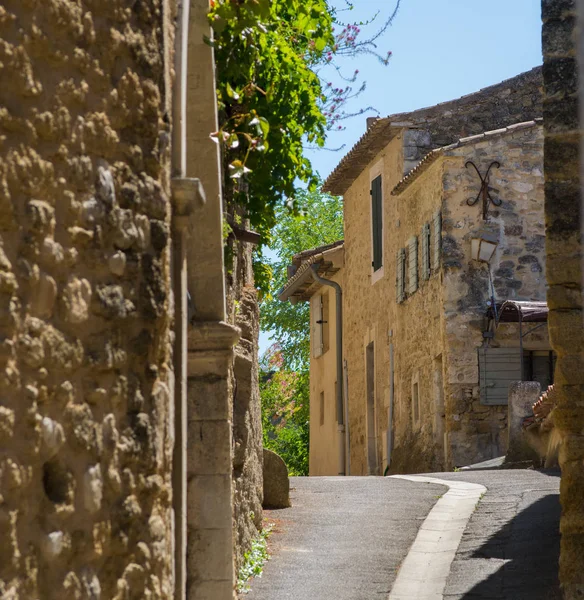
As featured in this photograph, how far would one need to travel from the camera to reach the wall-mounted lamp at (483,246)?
17.9 metres

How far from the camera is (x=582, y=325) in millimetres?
7410

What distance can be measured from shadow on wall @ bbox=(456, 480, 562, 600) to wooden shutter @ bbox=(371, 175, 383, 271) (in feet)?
38.6

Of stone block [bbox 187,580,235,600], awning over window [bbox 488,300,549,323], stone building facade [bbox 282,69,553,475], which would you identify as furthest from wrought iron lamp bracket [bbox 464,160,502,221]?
stone block [bbox 187,580,235,600]

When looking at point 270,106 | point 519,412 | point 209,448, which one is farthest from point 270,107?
point 519,412

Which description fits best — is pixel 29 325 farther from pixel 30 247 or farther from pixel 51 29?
pixel 51 29

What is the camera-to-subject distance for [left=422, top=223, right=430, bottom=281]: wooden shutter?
62.8 ft

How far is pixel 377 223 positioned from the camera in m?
22.5

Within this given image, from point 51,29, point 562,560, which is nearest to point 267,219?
point 562,560

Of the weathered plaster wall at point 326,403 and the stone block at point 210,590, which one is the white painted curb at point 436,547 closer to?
the stone block at point 210,590

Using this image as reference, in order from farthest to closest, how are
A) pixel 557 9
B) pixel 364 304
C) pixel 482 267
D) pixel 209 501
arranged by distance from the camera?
pixel 364 304 < pixel 482 267 < pixel 557 9 < pixel 209 501

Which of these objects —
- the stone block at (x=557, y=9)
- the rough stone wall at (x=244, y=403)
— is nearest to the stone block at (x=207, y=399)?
the rough stone wall at (x=244, y=403)

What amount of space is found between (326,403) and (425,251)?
7364 mm

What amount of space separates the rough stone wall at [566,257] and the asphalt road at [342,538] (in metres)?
1.56

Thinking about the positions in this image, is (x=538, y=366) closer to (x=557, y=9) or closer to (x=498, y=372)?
(x=498, y=372)
